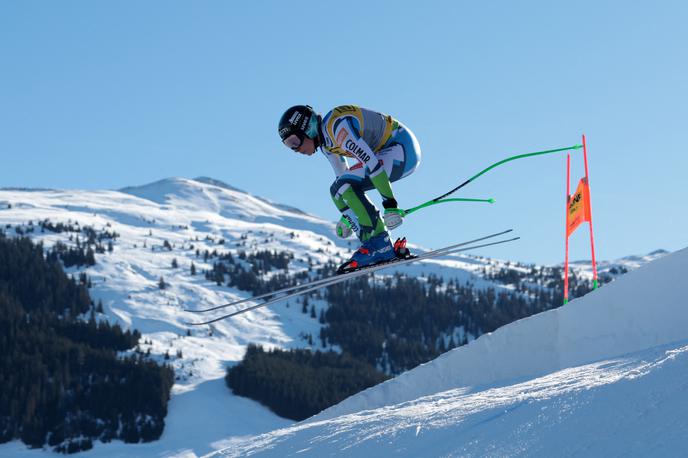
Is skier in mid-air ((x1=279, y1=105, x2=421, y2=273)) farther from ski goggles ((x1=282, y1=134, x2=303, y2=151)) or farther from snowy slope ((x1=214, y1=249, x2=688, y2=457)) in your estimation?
snowy slope ((x1=214, y1=249, x2=688, y2=457))

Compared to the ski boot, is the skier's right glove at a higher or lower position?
higher

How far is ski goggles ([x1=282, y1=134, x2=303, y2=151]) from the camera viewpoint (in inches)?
368

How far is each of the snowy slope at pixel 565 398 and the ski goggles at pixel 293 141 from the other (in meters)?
3.41

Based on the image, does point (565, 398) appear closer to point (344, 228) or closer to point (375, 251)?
point (375, 251)

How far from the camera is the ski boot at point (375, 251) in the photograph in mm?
9914

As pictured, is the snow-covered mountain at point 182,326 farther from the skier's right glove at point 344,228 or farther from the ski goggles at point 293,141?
the ski goggles at point 293,141

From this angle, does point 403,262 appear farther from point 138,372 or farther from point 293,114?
point 138,372

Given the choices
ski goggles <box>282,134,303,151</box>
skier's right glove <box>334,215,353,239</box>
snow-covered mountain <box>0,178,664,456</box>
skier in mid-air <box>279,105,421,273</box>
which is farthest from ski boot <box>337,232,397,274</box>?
snow-covered mountain <box>0,178,664,456</box>

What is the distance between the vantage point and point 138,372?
118500 millimetres

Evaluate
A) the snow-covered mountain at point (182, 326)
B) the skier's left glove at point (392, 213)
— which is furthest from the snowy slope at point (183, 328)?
the skier's left glove at point (392, 213)

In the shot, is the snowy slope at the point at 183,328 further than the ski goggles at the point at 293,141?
Yes

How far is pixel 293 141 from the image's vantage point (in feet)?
30.8

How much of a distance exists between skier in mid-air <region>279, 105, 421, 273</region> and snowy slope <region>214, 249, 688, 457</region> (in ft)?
6.74

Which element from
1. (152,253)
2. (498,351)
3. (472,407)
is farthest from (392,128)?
(152,253)
